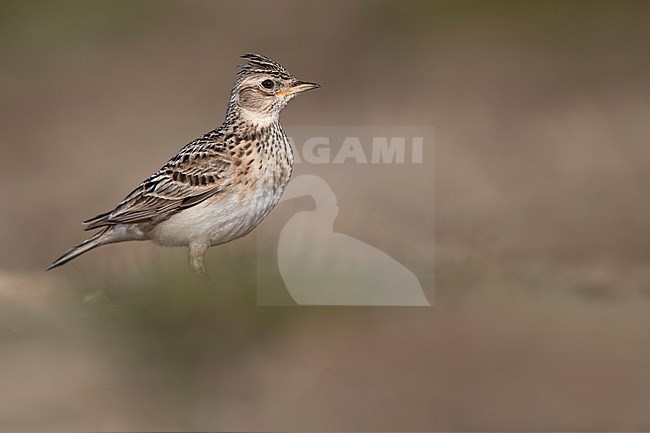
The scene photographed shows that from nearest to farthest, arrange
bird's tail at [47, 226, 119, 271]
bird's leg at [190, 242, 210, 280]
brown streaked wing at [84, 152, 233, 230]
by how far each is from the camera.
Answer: bird's leg at [190, 242, 210, 280]
brown streaked wing at [84, 152, 233, 230]
bird's tail at [47, 226, 119, 271]

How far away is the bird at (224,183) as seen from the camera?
5188 millimetres

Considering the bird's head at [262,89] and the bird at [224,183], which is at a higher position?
the bird's head at [262,89]

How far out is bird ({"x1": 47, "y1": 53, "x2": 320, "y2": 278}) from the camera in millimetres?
5188

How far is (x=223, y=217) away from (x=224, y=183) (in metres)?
0.18

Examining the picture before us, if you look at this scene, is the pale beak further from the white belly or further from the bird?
the white belly

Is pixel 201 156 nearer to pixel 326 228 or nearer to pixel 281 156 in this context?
pixel 281 156

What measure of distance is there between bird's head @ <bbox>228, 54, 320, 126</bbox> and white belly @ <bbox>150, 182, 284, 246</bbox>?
446 mm

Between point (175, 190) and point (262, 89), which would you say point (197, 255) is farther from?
point (262, 89)

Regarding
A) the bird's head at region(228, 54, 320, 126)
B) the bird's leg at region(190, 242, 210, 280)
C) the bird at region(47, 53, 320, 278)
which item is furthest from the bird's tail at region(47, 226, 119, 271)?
the bird's head at region(228, 54, 320, 126)

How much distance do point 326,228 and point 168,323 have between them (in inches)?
57.8

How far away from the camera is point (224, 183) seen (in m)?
5.20

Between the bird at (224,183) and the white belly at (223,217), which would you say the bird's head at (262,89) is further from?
the white belly at (223,217)

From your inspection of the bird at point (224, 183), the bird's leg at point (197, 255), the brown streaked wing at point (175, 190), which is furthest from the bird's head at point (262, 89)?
the bird's leg at point (197, 255)

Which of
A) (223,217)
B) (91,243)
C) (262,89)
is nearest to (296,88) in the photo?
(262,89)
